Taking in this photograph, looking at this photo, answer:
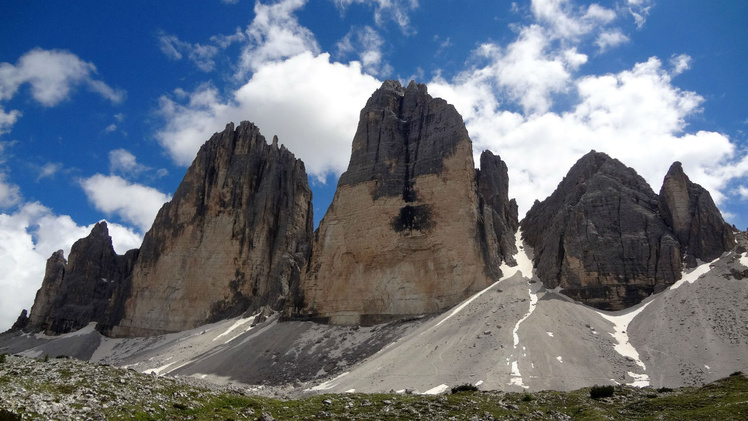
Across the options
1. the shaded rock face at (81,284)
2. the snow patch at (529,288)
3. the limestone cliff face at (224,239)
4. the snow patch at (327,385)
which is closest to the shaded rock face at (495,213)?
the snow patch at (529,288)

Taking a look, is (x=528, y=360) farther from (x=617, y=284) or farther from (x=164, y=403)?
(x=164, y=403)

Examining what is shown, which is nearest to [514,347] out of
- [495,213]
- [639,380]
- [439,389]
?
[439,389]

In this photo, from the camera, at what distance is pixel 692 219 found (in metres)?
49.0

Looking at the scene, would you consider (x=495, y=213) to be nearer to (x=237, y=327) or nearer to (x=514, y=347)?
(x=514, y=347)

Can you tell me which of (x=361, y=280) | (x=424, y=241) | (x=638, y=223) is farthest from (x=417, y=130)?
(x=638, y=223)

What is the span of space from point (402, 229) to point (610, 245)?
21223 mm

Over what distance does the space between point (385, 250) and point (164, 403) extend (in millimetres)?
40737

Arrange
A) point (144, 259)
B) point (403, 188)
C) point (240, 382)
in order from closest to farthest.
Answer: point (240, 382)
point (403, 188)
point (144, 259)

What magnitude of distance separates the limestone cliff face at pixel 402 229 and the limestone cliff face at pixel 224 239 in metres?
12.6

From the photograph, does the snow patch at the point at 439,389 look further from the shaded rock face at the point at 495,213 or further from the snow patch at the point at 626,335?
the shaded rock face at the point at 495,213

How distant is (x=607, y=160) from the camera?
5950 centimetres

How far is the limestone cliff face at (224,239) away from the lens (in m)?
73.9

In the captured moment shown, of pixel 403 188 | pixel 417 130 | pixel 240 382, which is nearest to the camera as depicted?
pixel 240 382

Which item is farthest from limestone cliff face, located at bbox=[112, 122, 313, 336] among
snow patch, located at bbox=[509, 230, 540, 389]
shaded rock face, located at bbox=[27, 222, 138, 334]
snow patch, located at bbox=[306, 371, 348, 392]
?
snow patch, located at bbox=[306, 371, 348, 392]
